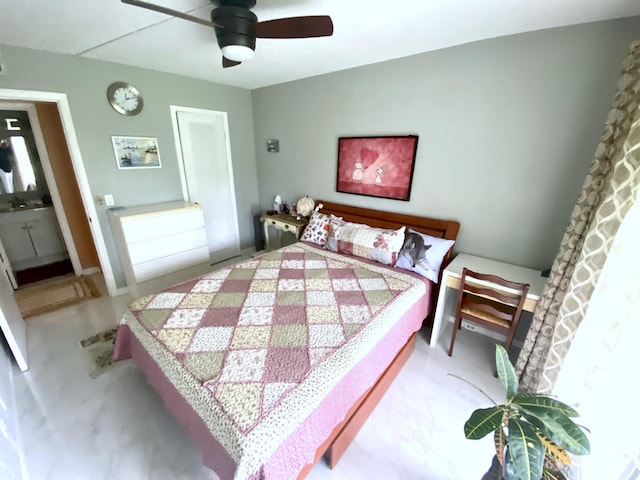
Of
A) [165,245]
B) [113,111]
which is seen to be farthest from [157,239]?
[113,111]

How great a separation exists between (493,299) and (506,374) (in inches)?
42.6

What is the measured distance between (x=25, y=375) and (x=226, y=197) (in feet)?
8.52

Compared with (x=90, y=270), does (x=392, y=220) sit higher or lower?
higher

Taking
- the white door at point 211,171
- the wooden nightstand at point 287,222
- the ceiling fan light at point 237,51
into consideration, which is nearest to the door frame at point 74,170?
the white door at point 211,171

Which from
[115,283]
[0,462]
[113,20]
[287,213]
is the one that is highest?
[113,20]

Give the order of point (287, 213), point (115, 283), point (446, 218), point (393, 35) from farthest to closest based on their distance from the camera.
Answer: point (287, 213) < point (115, 283) < point (446, 218) < point (393, 35)

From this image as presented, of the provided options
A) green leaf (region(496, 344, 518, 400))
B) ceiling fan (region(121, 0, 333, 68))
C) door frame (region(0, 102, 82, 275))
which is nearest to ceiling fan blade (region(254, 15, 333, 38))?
ceiling fan (region(121, 0, 333, 68))

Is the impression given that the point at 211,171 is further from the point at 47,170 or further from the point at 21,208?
the point at 21,208

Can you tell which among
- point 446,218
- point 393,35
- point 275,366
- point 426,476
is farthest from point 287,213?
point 426,476

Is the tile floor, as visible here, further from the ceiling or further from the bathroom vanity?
the ceiling

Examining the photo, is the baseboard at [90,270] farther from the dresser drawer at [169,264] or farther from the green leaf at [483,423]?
the green leaf at [483,423]

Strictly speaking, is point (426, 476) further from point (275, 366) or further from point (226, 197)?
point (226, 197)

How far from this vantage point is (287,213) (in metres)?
3.67

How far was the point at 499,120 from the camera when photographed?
2.02 metres
